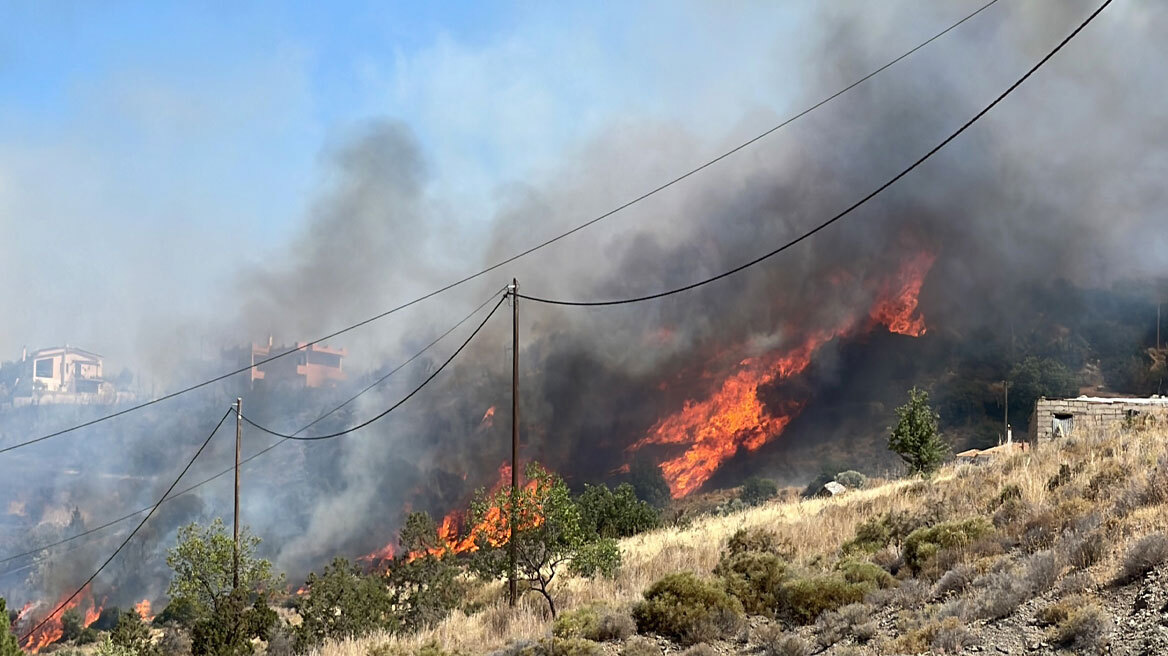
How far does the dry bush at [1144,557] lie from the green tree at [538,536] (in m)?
12.1

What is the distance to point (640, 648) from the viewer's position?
14.2 metres

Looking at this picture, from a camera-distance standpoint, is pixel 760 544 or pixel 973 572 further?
pixel 760 544

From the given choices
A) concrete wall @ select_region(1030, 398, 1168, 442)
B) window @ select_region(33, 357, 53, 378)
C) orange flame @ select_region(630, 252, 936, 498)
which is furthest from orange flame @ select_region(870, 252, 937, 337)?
window @ select_region(33, 357, 53, 378)

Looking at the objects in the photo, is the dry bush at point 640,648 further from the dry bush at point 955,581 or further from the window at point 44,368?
the window at point 44,368

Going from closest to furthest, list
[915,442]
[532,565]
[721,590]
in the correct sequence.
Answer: [721,590] → [532,565] → [915,442]

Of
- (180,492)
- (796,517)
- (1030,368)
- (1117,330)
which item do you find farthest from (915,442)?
(180,492)

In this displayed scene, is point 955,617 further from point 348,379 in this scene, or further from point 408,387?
point 348,379

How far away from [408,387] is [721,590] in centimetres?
7348

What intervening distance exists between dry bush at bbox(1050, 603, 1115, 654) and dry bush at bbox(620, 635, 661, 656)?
584 centimetres

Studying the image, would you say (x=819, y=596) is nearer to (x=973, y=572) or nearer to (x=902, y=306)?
(x=973, y=572)

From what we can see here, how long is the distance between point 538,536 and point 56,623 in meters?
63.8

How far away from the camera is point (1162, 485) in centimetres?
1395

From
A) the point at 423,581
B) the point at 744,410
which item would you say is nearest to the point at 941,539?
the point at 423,581

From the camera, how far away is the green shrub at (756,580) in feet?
52.6
